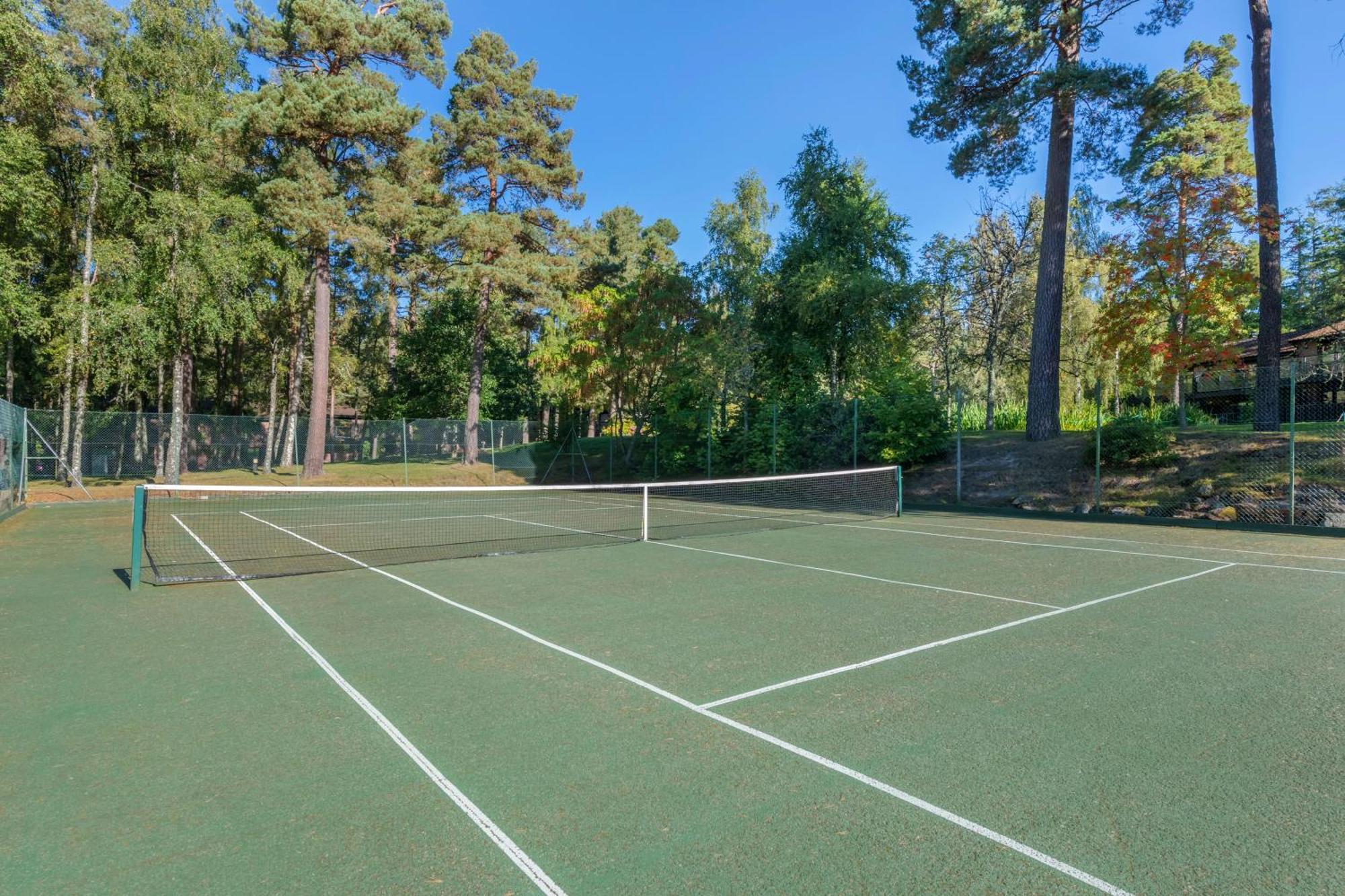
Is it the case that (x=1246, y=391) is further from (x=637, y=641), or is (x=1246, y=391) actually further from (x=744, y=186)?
(x=744, y=186)

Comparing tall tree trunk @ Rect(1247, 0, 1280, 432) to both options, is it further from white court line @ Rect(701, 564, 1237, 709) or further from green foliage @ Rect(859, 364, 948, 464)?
white court line @ Rect(701, 564, 1237, 709)

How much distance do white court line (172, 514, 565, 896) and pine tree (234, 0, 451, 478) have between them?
71.6 ft

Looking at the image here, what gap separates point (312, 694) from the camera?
422 cm

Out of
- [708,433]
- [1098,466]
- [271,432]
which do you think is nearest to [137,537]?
[1098,466]

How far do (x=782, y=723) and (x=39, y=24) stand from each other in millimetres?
27170

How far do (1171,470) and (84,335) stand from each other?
29767 mm

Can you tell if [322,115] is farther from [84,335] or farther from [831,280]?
[831,280]

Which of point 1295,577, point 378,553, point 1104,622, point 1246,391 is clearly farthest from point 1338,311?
point 378,553

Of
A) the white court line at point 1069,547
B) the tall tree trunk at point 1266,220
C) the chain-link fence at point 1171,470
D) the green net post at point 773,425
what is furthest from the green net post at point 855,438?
the tall tree trunk at point 1266,220

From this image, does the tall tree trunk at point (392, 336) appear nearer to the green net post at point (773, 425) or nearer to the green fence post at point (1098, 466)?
the green net post at point (773, 425)

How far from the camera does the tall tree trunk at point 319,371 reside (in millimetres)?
24375

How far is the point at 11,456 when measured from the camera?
1521 centimetres

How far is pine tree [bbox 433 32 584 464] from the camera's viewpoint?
2736 centimetres

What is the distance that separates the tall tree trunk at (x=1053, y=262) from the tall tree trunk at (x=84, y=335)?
2795 cm
